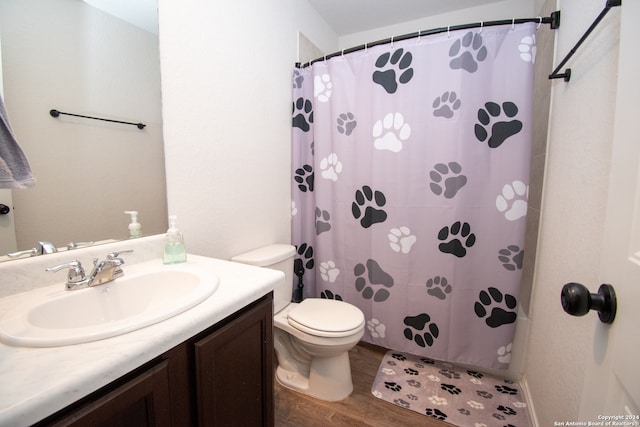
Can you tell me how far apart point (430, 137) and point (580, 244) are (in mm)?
843

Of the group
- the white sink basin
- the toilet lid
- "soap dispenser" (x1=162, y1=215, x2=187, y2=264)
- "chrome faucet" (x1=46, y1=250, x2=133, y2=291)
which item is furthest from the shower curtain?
"chrome faucet" (x1=46, y1=250, x2=133, y2=291)

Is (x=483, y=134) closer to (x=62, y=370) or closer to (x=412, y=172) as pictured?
(x=412, y=172)

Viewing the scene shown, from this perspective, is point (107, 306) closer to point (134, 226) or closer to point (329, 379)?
point (134, 226)

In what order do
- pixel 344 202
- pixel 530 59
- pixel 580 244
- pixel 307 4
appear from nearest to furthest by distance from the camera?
pixel 580 244 → pixel 530 59 → pixel 344 202 → pixel 307 4

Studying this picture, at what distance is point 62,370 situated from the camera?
45cm

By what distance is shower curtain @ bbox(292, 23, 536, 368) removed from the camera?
1372 millimetres

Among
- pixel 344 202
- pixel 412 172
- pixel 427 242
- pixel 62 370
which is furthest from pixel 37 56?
pixel 427 242

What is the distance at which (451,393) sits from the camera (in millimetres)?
1435

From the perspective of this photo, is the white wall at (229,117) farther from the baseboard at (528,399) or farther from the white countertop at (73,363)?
the baseboard at (528,399)

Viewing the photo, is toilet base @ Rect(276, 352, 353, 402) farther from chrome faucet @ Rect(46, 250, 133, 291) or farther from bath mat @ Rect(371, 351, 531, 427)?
chrome faucet @ Rect(46, 250, 133, 291)

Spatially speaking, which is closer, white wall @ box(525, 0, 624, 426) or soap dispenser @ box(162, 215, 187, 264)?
white wall @ box(525, 0, 624, 426)

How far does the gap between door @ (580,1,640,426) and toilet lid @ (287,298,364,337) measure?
914mm

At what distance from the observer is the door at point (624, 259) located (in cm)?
40

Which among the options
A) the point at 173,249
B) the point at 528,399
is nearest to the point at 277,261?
the point at 173,249
